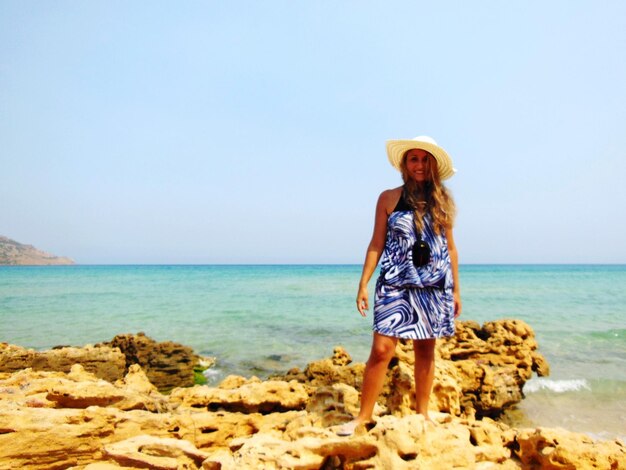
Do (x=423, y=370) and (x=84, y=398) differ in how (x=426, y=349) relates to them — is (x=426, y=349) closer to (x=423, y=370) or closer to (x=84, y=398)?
(x=423, y=370)

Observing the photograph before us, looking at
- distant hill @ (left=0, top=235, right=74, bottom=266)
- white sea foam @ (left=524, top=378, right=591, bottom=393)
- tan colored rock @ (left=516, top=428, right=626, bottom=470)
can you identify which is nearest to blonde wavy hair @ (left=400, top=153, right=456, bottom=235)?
tan colored rock @ (left=516, top=428, right=626, bottom=470)

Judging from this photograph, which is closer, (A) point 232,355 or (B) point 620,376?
(B) point 620,376

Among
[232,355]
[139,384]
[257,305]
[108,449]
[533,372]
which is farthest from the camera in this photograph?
[257,305]

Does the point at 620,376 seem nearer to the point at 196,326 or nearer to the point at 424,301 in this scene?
the point at 424,301

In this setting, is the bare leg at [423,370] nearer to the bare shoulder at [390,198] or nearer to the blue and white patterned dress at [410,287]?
the blue and white patterned dress at [410,287]

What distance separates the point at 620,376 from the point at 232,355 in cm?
781

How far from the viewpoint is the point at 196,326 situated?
45.0 feet

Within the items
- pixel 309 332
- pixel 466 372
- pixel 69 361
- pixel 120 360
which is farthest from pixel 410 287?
pixel 309 332

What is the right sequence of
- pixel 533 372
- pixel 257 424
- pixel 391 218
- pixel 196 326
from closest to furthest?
pixel 391 218, pixel 257 424, pixel 533 372, pixel 196 326

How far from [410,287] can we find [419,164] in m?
0.90

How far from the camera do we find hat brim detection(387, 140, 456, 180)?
298 cm

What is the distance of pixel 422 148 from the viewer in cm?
301

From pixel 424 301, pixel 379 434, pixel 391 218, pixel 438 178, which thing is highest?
pixel 438 178

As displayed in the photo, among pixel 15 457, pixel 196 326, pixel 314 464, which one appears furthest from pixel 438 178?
pixel 196 326
